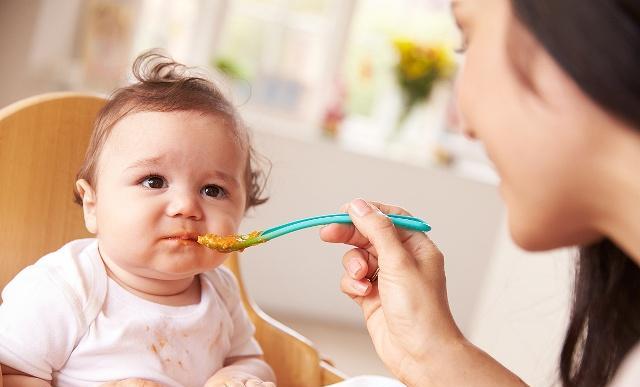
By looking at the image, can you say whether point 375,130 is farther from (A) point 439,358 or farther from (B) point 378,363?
(A) point 439,358

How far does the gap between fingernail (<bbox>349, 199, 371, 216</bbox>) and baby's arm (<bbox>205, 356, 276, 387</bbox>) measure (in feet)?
0.84

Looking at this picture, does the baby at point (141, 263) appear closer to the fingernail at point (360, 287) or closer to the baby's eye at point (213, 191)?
the baby's eye at point (213, 191)

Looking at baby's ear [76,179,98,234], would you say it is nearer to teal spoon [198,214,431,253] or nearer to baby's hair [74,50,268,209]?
baby's hair [74,50,268,209]

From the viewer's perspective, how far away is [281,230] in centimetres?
95

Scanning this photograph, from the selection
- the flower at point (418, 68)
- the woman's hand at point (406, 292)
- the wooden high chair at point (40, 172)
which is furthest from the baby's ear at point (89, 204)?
the flower at point (418, 68)

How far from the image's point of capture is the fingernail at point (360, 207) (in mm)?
898

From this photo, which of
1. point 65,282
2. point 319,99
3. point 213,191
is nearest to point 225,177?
point 213,191

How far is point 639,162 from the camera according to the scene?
59 centimetres

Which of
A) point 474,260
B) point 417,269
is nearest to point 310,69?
point 474,260

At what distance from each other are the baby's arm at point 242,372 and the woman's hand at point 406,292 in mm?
185

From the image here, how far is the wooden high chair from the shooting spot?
3.53 ft

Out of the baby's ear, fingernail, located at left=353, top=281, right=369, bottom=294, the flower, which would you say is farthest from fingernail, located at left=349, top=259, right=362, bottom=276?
the flower

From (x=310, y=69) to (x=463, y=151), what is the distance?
910 millimetres

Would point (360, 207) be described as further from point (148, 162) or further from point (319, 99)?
point (319, 99)
